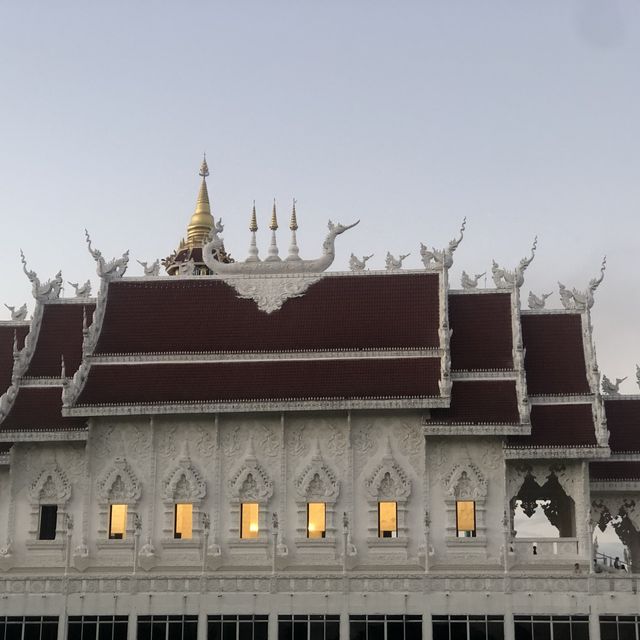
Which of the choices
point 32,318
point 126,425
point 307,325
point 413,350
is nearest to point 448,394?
point 413,350

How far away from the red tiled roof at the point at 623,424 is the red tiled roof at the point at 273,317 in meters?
6.54

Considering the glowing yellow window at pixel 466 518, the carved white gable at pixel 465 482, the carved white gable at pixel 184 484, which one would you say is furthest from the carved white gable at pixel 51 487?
the glowing yellow window at pixel 466 518

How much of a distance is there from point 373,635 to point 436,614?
1.91 meters

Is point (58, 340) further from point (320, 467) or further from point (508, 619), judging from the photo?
point (508, 619)

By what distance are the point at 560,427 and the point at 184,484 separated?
12101mm

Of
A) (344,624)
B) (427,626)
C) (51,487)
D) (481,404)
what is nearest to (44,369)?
(51,487)

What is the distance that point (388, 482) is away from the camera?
35438 mm

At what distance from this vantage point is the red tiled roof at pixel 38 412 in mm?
36312

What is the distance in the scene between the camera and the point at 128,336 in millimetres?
38406

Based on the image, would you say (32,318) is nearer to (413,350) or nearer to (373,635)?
(413,350)

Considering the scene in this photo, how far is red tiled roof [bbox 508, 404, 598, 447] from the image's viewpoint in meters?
34.9

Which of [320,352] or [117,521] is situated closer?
[117,521]

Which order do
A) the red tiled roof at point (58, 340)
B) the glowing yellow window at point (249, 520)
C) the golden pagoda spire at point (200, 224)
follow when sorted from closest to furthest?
1. the glowing yellow window at point (249, 520)
2. the red tiled roof at point (58, 340)
3. the golden pagoda spire at point (200, 224)

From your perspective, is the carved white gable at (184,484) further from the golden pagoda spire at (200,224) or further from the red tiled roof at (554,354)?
the golden pagoda spire at (200,224)
